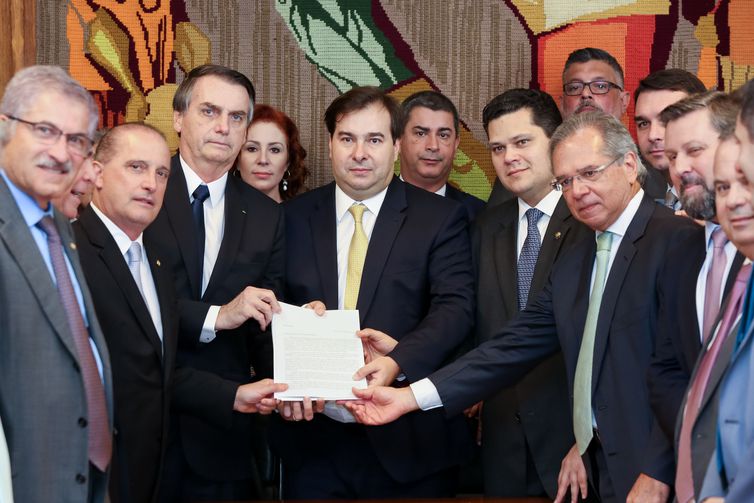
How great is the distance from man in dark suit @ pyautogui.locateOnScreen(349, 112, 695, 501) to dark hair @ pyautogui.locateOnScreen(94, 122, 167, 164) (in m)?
1.16

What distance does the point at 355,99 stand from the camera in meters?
4.23

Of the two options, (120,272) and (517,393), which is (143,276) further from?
(517,393)

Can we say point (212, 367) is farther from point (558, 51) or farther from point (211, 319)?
point (558, 51)

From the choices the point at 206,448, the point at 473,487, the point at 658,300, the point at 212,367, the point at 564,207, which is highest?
the point at 564,207

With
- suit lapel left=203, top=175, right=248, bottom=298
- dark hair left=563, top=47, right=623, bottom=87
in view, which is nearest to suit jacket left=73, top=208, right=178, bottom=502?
suit lapel left=203, top=175, right=248, bottom=298

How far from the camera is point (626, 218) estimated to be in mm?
3539

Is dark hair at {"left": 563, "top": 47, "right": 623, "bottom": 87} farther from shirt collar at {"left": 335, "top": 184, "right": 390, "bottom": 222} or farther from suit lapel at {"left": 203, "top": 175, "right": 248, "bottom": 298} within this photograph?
suit lapel at {"left": 203, "top": 175, "right": 248, "bottom": 298}

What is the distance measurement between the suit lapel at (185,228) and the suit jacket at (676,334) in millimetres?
1728

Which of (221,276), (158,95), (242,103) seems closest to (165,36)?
(158,95)

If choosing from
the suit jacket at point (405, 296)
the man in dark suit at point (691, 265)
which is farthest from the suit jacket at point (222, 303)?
the man in dark suit at point (691, 265)

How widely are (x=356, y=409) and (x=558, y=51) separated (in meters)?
2.58

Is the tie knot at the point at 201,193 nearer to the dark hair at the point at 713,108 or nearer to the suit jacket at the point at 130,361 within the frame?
the suit jacket at the point at 130,361

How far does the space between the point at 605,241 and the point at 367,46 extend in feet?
7.74

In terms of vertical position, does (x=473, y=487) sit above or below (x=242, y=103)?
below
